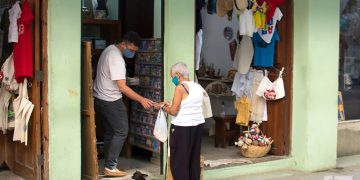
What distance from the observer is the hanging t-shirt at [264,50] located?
27.3 feet

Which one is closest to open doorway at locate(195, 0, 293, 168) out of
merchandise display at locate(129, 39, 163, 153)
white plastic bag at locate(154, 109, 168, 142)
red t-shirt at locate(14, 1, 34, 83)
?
merchandise display at locate(129, 39, 163, 153)

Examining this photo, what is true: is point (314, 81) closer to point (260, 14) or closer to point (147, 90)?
point (260, 14)

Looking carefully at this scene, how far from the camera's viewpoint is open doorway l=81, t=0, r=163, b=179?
304 inches

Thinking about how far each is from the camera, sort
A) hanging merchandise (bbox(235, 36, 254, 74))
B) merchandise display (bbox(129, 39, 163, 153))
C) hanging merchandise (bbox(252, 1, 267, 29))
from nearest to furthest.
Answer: merchandise display (bbox(129, 39, 163, 153)) → hanging merchandise (bbox(252, 1, 267, 29)) → hanging merchandise (bbox(235, 36, 254, 74))

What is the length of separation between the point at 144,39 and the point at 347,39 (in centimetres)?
375

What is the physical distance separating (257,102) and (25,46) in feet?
12.0

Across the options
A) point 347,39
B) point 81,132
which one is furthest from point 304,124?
point 81,132

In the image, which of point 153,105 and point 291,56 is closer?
point 153,105

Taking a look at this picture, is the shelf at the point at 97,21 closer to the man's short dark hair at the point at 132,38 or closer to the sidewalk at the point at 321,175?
the man's short dark hair at the point at 132,38

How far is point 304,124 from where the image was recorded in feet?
27.0

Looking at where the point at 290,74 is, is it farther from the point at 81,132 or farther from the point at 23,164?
the point at 23,164

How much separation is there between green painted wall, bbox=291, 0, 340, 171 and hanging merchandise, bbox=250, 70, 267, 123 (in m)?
0.49

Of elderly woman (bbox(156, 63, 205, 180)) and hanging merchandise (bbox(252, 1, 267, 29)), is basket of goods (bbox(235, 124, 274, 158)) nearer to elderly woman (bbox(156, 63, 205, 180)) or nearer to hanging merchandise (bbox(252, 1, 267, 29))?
hanging merchandise (bbox(252, 1, 267, 29))

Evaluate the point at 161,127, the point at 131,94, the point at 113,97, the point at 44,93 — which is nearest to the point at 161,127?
the point at 161,127
